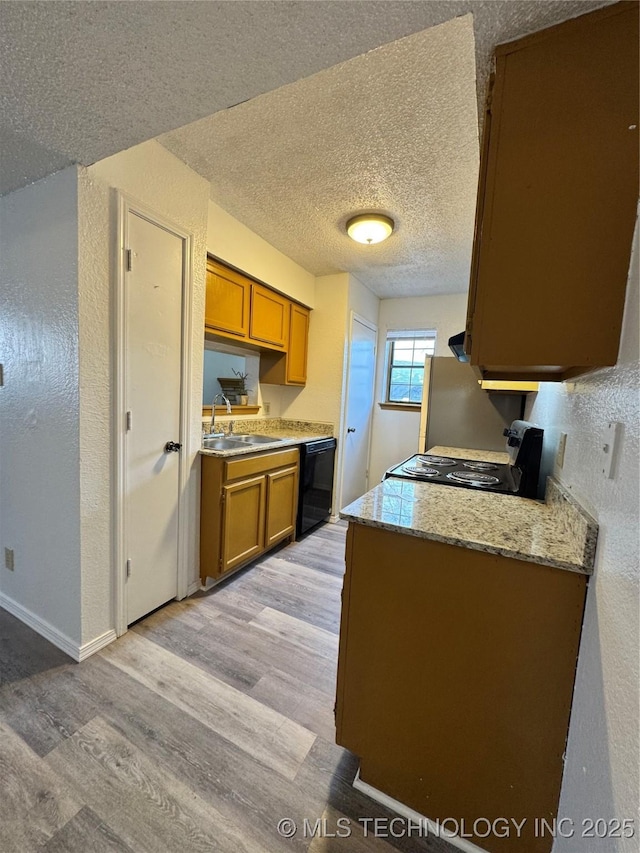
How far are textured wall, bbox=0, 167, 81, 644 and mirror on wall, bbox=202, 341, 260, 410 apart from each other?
1171mm

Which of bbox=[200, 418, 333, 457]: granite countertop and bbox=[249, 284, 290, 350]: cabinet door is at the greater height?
bbox=[249, 284, 290, 350]: cabinet door

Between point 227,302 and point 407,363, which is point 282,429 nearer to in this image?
point 227,302

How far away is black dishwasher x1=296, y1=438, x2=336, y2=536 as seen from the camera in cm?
302

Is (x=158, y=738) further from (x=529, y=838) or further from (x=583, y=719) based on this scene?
(x=583, y=719)

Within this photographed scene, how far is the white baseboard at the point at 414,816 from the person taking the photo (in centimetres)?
100

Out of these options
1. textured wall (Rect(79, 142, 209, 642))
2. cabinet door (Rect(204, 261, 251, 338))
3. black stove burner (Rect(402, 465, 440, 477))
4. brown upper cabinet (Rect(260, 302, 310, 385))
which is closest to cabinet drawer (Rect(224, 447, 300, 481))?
textured wall (Rect(79, 142, 209, 642))

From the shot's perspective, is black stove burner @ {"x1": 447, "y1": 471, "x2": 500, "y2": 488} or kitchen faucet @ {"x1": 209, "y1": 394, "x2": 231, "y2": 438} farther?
kitchen faucet @ {"x1": 209, "y1": 394, "x2": 231, "y2": 438}

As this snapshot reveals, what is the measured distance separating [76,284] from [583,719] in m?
2.19

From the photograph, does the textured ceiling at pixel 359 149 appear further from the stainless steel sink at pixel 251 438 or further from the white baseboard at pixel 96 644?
the white baseboard at pixel 96 644

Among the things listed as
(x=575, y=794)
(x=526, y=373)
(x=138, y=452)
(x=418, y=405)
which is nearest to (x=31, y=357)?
(x=138, y=452)

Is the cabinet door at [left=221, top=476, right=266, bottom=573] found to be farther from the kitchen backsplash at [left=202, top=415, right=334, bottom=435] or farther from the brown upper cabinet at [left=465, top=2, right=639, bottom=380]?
the brown upper cabinet at [left=465, top=2, right=639, bottom=380]

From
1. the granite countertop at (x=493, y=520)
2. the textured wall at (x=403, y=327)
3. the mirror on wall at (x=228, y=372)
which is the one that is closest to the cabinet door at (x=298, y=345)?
the mirror on wall at (x=228, y=372)

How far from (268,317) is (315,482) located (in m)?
1.51

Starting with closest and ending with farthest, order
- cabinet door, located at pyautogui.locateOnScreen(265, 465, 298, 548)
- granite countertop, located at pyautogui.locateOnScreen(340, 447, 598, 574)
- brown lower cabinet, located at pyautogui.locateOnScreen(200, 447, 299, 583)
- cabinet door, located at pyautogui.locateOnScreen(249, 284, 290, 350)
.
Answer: granite countertop, located at pyautogui.locateOnScreen(340, 447, 598, 574) → brown lower cabinet, located at pyautogui.locateOnScreen(200, 447, 299, 583) → cabinet door, located at pyautogui.locateOnScreen(265, 465, 298, 548) → cabinet door, located at pyautogui.locateOnScreen(249, 284, 290, 350)
